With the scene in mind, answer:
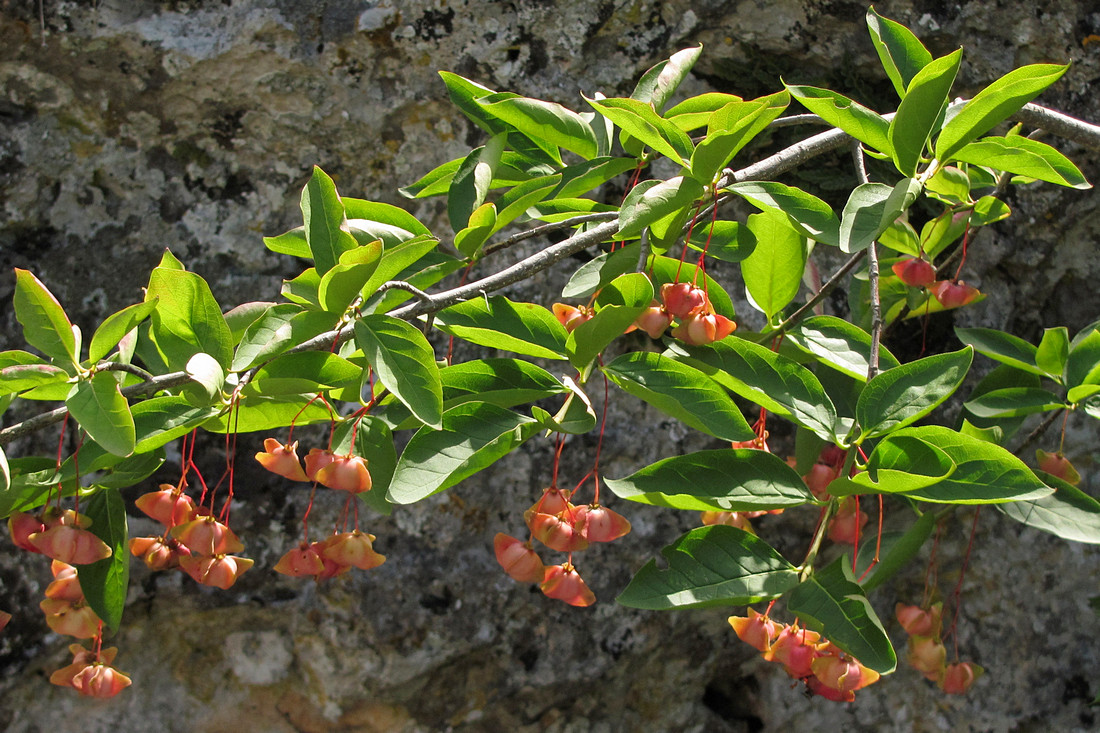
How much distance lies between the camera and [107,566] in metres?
1.17

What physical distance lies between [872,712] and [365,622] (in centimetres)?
115

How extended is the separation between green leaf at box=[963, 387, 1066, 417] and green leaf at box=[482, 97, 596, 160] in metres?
0.75

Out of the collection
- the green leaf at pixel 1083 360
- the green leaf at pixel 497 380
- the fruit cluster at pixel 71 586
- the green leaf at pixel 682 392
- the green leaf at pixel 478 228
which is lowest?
the fruit cluster at pixel 71 586

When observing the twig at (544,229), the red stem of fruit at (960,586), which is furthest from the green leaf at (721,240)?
the red stem of fruit at (960,586)

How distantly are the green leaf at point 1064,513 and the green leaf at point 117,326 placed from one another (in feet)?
3.79

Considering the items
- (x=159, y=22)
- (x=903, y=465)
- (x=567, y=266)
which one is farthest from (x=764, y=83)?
(x=159, y=22)

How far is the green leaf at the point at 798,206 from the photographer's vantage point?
1.00 metres

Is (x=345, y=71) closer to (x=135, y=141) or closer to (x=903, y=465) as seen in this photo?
(x=135, y=141)

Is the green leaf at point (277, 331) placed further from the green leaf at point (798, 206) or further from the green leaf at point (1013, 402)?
the green leaf at point (1013, 402)

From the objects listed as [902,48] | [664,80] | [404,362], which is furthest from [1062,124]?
[404,362]

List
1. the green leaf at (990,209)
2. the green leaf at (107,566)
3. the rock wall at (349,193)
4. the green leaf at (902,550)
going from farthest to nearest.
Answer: the rock wall at (349,193), the green leaf at (990,209), the green leaf at (902,550), the green leaf at (107,566)

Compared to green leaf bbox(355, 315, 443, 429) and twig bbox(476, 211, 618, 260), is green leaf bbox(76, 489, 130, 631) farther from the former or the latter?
twig bbox(476, 211, 618, 260)

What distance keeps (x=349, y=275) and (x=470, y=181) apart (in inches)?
13.8

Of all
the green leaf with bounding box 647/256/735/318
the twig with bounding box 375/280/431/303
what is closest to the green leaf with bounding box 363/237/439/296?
the twig with bounding box 375/280/431/303
